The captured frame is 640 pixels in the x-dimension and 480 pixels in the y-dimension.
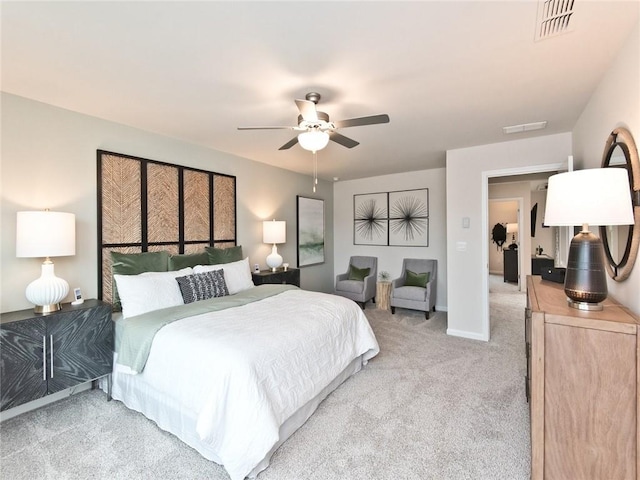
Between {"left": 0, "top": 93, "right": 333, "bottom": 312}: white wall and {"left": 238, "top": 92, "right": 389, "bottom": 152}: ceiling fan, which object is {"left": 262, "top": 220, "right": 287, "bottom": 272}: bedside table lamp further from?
{"left": 238, "top": 92, "right": 389, "bottom": 152}: ceiling fan

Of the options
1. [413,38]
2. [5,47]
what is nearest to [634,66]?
[413,38]

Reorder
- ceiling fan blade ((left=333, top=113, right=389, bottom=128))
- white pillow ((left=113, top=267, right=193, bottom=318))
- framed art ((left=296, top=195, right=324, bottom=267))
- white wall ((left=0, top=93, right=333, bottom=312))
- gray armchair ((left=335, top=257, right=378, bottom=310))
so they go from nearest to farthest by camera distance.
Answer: ceiling fan blade ((left=333, top=113, right=389, bottom=128))
white wall ((left=0, top=93, right=333, bottom=312))
white pillow ((left=113, top=267, right=193, bottom=318))
gray armchair ((left=335, top=257, right=378, bottom=310))
framed art ((left=296, top=195, right=324, bottom=267))

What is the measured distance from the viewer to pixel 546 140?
11.3 feet

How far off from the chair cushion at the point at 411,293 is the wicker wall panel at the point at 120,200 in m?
3.72

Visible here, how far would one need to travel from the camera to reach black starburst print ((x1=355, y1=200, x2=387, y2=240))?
5.86 m

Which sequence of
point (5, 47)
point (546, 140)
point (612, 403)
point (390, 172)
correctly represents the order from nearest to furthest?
point (612, 403), point (5, 47), point (546, 140), point (390, 172)

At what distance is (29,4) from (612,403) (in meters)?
3.32

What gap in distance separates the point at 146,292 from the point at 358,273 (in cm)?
379

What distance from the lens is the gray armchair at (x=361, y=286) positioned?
5242 mm

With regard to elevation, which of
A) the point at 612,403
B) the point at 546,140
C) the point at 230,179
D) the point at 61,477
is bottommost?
the point at 61,477

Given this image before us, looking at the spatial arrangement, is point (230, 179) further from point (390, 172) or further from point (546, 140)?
point (546, 140)

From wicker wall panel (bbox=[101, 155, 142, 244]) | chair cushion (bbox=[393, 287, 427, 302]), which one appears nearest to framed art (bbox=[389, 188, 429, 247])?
chair cushion (bbox=[393, 287, 427, 302])

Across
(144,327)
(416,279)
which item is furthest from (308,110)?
(416,279)

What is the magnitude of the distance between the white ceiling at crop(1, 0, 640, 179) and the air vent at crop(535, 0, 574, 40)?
39 millimetres
